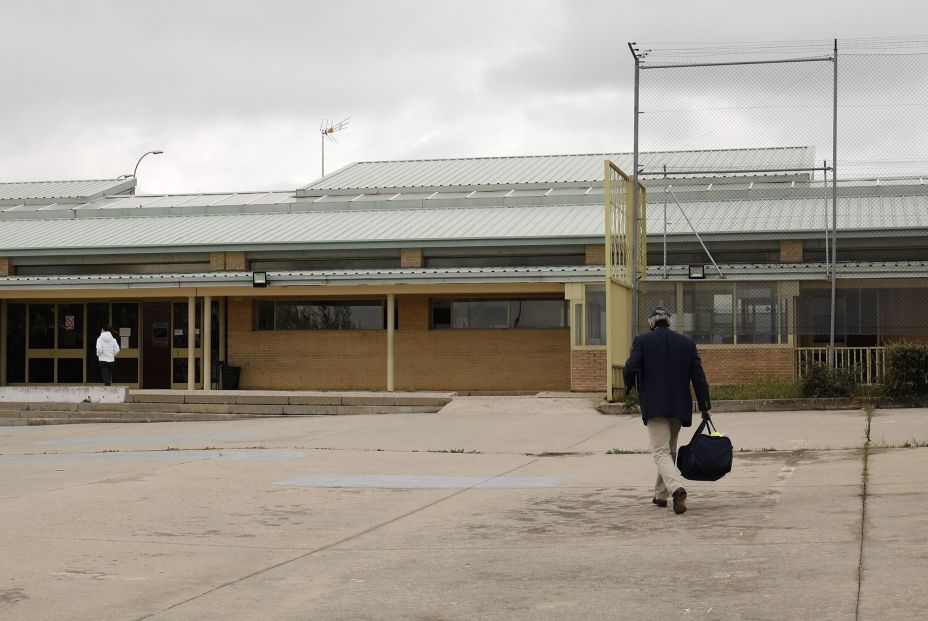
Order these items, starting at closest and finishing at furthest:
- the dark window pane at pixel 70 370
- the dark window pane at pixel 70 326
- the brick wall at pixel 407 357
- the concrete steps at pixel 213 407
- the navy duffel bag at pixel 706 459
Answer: the navy duffel bag at pixel 706 459
the concrete steps at pixel 213 407
the brick wall at pixel 407 357
the dark window pane at pixel 70 370
the dark window pane at pixel 70 326

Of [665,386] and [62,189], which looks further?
[62,189]

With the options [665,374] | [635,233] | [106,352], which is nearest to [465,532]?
[665,374]

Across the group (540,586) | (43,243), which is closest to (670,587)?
(540,586)

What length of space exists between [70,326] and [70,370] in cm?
106

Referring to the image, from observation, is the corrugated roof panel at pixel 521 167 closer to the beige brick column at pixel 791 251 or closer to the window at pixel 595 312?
the beige brick column at pixel 791 251

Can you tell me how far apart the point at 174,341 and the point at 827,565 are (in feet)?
75.4

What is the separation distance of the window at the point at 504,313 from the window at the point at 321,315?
1547 mm

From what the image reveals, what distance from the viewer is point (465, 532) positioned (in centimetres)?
842

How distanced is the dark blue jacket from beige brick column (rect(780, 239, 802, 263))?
16649 millimetres

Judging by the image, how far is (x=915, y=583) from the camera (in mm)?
5926

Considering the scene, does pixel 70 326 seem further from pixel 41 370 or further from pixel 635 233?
pixel 635 233

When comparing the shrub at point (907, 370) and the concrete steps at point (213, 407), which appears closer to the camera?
the shrub at point (907, 370)

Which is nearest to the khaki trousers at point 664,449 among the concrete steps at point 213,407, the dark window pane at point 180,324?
the concrete steps at point 213,407

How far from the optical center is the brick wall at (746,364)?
21.8 meters
